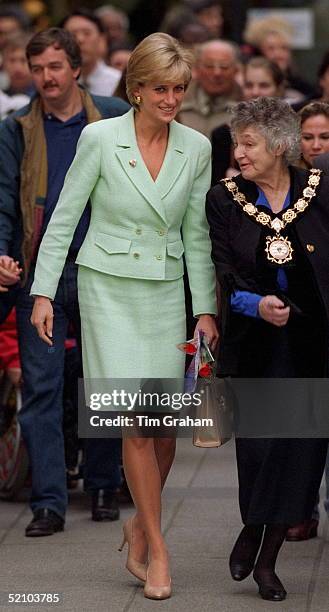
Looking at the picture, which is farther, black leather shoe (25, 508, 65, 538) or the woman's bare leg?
black leather shoe (25, 508, 65, 538)

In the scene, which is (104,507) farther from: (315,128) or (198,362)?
(315,128)

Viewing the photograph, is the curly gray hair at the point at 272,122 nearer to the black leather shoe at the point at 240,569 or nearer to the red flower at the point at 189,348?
the red flower at the point at 189,348

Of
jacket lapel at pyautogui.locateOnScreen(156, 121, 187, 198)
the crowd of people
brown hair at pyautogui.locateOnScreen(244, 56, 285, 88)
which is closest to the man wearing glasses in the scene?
brown hair at pyautogui.locateOnScreen(244, 56, 285, 88)

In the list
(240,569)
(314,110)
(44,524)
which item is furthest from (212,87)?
(240,569)

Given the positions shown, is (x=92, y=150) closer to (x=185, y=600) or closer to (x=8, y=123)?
(x=8, y=123)

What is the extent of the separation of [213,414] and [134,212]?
2.60ft

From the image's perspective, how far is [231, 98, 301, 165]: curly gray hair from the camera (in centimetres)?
576

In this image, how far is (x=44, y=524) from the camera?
7.03 meters

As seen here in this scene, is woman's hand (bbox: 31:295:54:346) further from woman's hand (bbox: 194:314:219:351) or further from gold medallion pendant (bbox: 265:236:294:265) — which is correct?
gold medallion pendant (bbox: 265:236:294:265)

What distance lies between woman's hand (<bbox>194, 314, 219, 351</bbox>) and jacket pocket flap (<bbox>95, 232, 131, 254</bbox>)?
0.38m

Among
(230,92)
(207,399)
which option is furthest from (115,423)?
(230,92)

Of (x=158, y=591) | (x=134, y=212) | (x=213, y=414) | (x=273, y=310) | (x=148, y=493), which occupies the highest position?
(x=134, y=212)

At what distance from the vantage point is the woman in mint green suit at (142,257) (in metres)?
5.93

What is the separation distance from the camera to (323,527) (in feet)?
23.4
